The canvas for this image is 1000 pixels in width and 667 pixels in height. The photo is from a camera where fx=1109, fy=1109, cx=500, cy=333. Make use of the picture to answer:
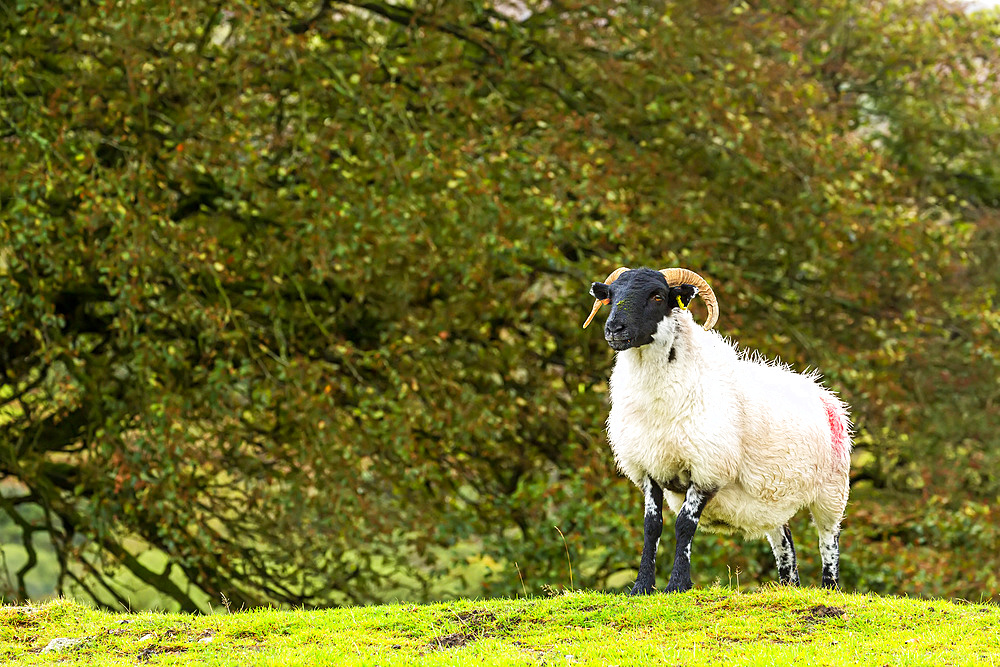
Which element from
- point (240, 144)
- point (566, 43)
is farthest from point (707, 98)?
point (240, 144)

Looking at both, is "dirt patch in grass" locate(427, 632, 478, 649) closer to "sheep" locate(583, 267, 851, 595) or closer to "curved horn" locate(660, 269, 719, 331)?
"sheep" locate(583, 267, 851, 595)

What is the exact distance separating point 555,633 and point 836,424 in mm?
3398

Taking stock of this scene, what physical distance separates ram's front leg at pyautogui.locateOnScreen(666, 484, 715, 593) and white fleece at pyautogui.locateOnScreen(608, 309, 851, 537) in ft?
0.43

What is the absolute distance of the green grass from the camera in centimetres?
710

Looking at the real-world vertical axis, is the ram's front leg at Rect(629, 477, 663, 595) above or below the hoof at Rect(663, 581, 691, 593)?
above

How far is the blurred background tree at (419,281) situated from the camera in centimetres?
1316

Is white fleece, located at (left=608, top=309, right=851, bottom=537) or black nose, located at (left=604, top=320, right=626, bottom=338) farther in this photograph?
white fleece, located at (left=608, top=309, right=851, bottom=537)

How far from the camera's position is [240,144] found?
517 inches

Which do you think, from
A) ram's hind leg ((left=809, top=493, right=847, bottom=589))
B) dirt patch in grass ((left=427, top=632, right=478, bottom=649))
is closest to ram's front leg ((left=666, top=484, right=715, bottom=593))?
ram's hind leg ((left=809, top=493, right=847, bottom=589))

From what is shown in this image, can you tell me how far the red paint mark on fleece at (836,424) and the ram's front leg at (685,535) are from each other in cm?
167

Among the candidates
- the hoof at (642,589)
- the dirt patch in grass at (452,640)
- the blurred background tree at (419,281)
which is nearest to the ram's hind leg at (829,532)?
the hoof at (642,589)

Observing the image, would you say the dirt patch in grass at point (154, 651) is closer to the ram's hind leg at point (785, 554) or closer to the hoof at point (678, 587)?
the hoof at point (678, 587)

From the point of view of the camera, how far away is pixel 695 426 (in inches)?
337

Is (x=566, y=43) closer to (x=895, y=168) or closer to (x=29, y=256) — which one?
(x=895, y=168)
